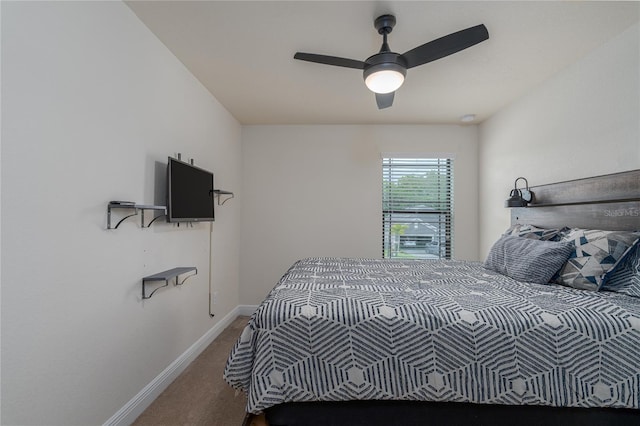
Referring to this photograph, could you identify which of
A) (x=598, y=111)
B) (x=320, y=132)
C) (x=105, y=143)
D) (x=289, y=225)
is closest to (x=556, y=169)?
→ (x=598, y=111)

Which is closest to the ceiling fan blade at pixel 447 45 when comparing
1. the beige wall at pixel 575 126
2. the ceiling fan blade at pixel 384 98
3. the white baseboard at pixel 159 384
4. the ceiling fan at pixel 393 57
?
the ceiling fan at pixel 393 57

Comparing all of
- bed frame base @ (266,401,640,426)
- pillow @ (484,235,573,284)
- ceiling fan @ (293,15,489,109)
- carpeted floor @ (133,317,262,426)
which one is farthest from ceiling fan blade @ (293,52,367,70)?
carpeted floor @ (133,317,262,426)

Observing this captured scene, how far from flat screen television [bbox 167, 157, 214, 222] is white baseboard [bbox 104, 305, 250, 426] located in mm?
1130

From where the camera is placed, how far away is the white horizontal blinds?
12.4ft

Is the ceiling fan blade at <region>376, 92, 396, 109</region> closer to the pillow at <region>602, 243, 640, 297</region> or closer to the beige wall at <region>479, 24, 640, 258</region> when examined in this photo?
the beige wall at <region>479, 24, 640, 258</region>

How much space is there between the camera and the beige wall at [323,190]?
12.3 feet

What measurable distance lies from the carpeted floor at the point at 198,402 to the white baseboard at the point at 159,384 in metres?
0.04

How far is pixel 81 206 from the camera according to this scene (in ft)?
4.65

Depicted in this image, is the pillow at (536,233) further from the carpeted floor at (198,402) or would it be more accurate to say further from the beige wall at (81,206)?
the beige wall at (81,206)

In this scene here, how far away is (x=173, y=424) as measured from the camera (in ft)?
5.71

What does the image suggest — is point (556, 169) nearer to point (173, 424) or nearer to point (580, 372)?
point (580, 372)

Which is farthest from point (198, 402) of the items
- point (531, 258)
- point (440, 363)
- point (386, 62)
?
point (386, 62)

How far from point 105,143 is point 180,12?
0.93 metres

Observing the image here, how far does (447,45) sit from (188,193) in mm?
2071
